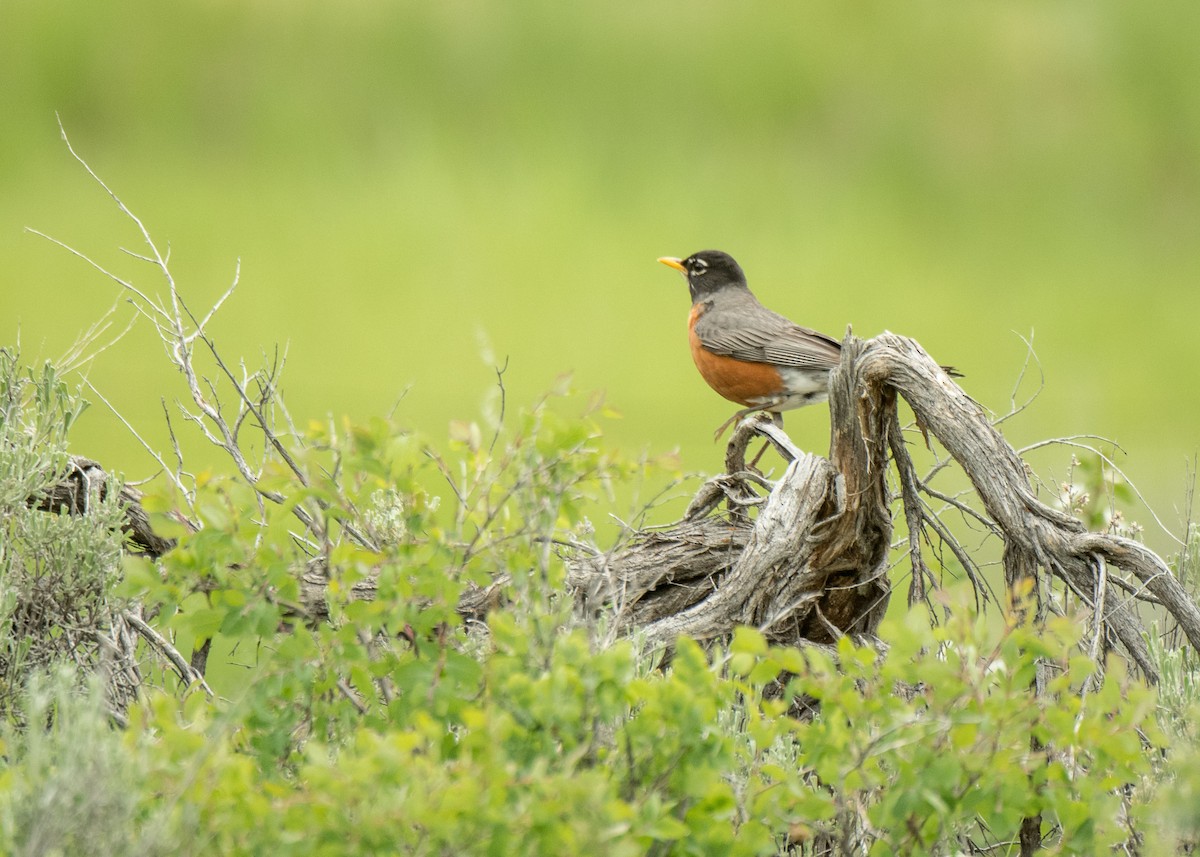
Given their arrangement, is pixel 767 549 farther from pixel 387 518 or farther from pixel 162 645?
pixel 162 645

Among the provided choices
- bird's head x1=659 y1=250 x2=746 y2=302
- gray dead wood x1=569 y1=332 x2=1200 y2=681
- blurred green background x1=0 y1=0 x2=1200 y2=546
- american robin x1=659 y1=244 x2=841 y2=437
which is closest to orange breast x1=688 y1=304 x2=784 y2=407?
american robin x1=659 y1=244 x2=841 y2=437

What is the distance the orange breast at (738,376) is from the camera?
25.3 ft

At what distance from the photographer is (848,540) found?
5023 millimetres

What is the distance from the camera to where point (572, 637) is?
2.98m

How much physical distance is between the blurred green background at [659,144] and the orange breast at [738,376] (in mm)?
14853

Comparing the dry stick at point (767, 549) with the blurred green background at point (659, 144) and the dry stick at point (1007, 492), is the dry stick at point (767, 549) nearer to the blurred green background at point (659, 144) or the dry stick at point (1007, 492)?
the dry stick at point (1007, 492)

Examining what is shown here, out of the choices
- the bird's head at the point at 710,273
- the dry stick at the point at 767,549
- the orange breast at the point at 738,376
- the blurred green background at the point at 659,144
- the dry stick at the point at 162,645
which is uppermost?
the blurred green background at the point at 659,144

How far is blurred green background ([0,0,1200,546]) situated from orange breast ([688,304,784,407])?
48.7 feet

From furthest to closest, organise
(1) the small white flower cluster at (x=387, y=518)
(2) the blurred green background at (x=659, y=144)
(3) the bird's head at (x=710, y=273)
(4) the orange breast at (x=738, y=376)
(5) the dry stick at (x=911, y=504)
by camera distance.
A: (2) the blurred green background at (x=659, y=144)
(3) the bird's head at (x=710, y=273)
(4) the orange breast at (x=738, y=376)
(5) the dry stick at (x=911, y=504)
(1) the small white flower cluster at (x=387, y=518)

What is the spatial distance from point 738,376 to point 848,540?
9.75 feet

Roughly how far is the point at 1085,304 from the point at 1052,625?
80.8 feet

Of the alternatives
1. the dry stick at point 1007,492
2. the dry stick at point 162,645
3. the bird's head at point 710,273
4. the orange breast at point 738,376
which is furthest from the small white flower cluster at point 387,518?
the bird's head at point 710,273

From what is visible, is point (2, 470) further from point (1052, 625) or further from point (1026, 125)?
point (1026, 125)

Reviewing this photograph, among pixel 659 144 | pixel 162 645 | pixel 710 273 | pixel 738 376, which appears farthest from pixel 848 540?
pixel 659 144
